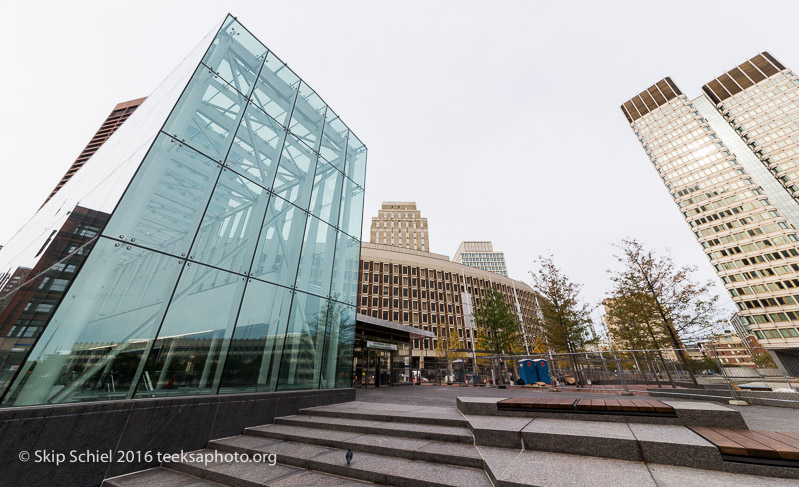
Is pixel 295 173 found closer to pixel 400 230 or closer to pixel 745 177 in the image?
pixel 400 230

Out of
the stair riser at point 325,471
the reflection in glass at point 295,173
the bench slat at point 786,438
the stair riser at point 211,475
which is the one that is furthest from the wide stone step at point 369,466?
the reflection in glass at point 295,173

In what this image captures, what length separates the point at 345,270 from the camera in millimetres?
11062

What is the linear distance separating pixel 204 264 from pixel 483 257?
141 meters

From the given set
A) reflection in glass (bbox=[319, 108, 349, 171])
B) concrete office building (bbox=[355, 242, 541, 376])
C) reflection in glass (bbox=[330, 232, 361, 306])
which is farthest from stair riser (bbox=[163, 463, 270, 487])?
concrete office building (bbox=[355, 242, 541, 376])

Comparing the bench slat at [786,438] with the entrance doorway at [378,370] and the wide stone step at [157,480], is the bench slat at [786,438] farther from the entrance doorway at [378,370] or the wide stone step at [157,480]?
the entrance doorway at [378,370]

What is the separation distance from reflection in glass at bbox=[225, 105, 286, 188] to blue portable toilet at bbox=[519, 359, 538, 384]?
16.6 meters

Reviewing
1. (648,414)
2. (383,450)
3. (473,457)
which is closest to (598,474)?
(473,457)

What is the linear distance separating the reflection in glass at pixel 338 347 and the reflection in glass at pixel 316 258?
3.18 feet

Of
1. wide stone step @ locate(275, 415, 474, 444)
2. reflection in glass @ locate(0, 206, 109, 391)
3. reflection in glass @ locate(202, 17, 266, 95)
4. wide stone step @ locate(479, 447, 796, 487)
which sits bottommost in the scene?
wide stone step @ locate(479, 447, 796, 487)

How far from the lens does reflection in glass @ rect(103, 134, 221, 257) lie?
5.55 m

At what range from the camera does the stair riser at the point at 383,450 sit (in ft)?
12.7

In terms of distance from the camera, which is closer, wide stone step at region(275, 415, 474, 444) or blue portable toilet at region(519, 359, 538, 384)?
wide stone step at region(275, 415, 474, 444)

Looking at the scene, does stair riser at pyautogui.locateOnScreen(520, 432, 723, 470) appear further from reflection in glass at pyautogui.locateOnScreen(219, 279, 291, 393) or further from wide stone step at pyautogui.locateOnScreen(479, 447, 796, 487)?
reflection in glass at pyautogui.locateOnScreen(219, 279, 291, 393)

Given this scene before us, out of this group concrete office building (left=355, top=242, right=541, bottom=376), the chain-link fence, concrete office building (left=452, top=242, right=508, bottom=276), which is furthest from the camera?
concrete office building (left=452, top=242, right=508, bottom=276)
